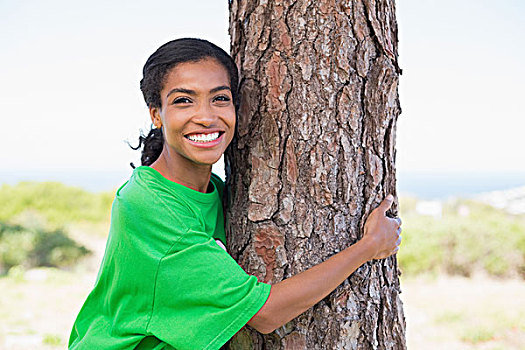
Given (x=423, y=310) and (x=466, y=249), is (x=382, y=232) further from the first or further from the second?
(x=466, y=249)

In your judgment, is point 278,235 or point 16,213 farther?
point 16,213

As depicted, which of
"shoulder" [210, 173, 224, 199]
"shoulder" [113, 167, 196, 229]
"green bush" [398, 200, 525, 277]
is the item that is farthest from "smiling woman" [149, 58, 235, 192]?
"green bush" [398, 200, 525, 277]

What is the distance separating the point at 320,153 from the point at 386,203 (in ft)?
0.90

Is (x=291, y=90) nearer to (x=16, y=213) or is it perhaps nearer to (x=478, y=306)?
(x=478, y=306)

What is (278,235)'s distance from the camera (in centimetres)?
176

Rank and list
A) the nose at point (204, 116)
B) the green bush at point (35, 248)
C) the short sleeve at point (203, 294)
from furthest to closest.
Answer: the green bush at point (35, 248)
the nose at point (204, 116)
the short sleeve at point (203, 294)

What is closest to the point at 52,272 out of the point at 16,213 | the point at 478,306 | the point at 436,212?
the point at 16,213

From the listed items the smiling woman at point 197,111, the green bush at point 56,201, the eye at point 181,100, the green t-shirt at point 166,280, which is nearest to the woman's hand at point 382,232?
the green t-shirt at point 166,280

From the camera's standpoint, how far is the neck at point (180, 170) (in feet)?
5.68

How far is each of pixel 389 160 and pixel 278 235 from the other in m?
0.45

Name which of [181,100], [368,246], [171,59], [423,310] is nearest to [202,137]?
[181,100]

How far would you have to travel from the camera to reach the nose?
5.32 feet

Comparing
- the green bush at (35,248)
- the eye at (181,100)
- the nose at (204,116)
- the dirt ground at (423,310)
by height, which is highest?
the eye at (181,100)

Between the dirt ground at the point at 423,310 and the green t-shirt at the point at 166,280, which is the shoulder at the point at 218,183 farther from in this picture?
the dirt ground at the point at 423,310
